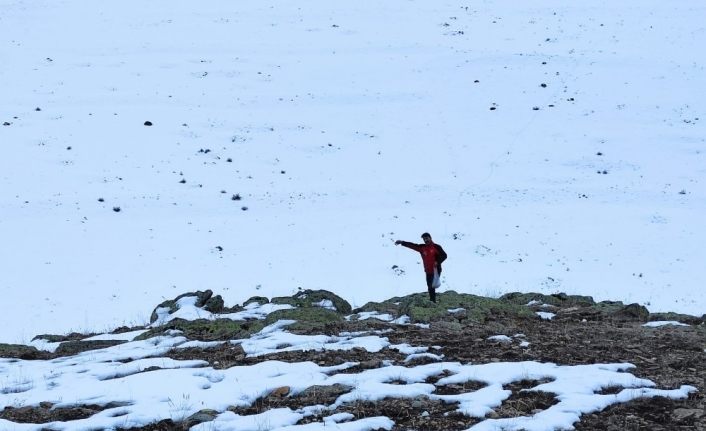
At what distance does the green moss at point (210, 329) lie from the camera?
1144cm

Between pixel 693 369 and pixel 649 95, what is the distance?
33.8m

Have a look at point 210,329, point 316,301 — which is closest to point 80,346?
point 210,329

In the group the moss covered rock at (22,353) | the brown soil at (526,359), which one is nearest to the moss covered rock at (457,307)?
the brown soil at (526,359)

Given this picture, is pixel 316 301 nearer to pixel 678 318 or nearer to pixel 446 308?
pixel 446 308

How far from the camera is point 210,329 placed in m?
11.9

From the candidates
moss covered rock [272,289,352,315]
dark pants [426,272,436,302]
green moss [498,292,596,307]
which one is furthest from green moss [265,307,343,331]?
green moss [498,292,596,307]

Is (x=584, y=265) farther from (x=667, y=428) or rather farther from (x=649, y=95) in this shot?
(x=649, y=95)

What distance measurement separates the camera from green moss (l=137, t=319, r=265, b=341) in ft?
37.5

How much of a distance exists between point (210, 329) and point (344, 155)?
70.5 ft

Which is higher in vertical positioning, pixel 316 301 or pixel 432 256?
pixel 432 256

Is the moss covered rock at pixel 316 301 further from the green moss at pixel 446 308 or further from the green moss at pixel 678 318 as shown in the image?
the green moss at pixel 678 318

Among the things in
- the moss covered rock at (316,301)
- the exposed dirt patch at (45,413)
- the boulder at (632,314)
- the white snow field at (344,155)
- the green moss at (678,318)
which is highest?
the white snow field at (344,155)

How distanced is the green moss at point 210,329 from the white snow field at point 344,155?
6.32 m

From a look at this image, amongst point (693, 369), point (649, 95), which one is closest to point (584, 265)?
point (693, 369)
